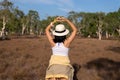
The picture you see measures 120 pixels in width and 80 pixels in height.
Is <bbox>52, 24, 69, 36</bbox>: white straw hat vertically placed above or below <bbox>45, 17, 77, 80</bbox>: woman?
above

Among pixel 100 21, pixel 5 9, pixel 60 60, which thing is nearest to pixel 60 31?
pixel 60 60

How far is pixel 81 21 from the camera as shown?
98.2 metres

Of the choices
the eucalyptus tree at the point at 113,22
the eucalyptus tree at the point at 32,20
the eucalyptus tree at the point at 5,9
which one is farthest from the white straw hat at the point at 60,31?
the eucalyptus tree at the point at 32,20

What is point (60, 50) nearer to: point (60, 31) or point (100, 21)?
point (60, 31)

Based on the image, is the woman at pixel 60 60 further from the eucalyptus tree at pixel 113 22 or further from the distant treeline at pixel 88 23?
the eucalyptus tree at pixel 113 22

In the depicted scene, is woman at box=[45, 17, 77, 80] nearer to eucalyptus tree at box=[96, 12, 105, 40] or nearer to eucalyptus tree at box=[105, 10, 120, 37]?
eucalyptus tree at box=[105, 10, 120, 37]

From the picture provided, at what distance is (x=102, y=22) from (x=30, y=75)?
242 ft

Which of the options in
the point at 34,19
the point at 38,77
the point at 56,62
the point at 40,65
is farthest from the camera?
the point at 34,19

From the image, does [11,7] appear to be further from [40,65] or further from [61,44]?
[61,44]

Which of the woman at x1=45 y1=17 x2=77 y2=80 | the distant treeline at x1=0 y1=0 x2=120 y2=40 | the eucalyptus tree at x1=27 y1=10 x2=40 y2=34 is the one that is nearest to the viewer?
the woman at x1=45 y1=17 x2=77 y2=80

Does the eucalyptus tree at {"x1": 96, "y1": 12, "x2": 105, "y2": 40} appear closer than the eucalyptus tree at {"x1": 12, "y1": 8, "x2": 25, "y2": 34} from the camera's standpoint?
No

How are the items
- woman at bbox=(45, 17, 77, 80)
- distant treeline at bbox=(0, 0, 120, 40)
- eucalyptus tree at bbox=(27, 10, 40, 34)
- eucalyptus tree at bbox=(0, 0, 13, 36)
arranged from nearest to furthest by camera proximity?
1. woman at bbox=(45, 17, 77, 80)
2. eucalyptus tree at bbox=(0, 0, 13, 36)
3. distant treeline at bbox=(0, 0, 120, 40)
4. eucalyptus tree at bbox=(27, 10, 40, 34)

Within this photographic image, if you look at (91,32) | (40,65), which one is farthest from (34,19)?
(40,65)

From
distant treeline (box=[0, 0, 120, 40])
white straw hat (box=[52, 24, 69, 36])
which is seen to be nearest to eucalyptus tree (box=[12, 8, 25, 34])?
distant treeline (box=[0, 0, 120, 40])
